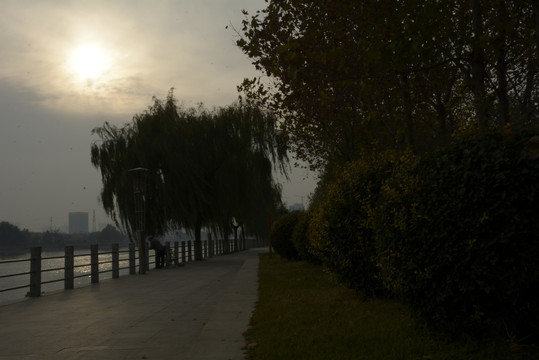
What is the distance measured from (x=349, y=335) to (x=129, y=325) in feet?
11.2

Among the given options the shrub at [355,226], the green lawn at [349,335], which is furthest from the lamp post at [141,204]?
the shrub at [355,226]

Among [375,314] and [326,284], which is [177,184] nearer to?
[326,284]

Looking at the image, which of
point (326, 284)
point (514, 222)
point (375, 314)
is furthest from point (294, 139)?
point (514, 222)

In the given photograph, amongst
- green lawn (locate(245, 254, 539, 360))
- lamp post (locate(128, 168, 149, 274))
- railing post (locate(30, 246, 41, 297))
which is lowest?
green lawn (locate(245, 254, 539, 360))

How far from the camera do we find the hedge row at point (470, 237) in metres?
4.61

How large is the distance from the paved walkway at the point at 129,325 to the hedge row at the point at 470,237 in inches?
80.1

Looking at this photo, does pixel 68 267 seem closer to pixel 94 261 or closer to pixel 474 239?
pixel 94 261

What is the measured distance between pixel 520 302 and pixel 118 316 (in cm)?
621

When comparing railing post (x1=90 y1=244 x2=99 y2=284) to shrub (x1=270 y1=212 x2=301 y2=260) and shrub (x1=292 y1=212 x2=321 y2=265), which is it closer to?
shrub (x1=292 y1=212 x2=321 y2=265)

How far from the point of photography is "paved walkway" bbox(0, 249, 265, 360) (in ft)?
18.8

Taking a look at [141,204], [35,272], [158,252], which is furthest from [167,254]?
[35,272]

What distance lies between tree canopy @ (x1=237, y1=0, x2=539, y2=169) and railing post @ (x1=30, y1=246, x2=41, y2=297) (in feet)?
22.6

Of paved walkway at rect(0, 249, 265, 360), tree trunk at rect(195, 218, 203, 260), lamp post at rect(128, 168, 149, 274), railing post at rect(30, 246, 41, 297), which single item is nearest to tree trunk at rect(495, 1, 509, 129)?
paved walkway at rect(0, 249, 265, 360)

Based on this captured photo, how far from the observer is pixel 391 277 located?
18.5ft
